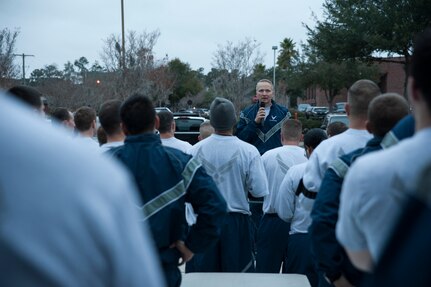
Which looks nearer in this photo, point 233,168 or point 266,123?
point 233,168

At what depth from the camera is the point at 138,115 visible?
13.3 feet

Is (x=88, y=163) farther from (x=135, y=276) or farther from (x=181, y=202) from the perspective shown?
(x=181, y=202)

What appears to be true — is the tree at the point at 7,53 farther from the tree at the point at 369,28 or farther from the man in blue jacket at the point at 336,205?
the man in blue jacket at the point at 336,205

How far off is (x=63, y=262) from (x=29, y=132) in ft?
0.76

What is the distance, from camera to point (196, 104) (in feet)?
231

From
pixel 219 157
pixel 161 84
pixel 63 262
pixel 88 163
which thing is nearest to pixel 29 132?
pixel 88 163

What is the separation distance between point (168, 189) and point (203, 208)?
0.33 metres

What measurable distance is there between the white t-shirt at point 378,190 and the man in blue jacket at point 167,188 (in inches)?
72.8

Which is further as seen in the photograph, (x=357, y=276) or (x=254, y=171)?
(x=254, y=171)

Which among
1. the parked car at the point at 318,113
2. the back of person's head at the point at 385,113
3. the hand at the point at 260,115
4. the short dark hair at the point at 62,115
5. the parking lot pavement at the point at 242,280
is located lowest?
the parked car at the point at 318,113

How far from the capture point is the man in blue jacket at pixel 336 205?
138 inches

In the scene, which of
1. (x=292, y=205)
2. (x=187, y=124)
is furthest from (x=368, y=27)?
(x=292, y=205)

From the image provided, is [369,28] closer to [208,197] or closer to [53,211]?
[208,197]

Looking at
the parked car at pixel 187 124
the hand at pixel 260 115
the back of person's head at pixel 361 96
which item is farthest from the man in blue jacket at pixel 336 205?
the parked car at pixel 187 124
